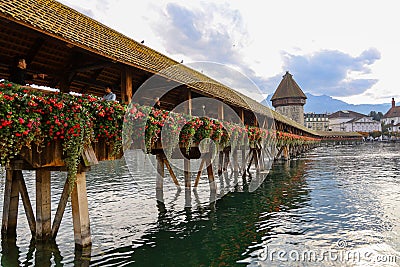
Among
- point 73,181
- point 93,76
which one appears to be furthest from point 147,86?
point 73,181

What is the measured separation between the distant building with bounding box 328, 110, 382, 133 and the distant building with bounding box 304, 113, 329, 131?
13.0 feet

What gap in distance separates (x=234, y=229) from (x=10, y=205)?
507 centimetres

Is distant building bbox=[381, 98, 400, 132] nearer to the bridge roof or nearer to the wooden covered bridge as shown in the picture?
the wooden covered bridge

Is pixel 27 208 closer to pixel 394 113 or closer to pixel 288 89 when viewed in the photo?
pixel 288 89

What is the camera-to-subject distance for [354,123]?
10594cm

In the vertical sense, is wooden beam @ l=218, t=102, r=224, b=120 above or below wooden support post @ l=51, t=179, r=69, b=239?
above

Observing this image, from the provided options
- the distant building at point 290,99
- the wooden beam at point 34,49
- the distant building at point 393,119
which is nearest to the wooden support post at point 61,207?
the wooden beam at point 34,49

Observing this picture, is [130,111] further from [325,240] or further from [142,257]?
[325,240]

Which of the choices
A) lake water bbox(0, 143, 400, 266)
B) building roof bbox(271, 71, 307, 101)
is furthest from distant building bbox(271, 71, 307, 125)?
lake water bbox(0, 143, 400, 266)

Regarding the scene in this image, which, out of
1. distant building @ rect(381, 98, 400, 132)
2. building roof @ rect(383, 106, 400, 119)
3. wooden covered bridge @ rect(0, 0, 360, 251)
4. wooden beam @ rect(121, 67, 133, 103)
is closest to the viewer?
wooden covered bridge @ rect(0, 0, 360, 251)

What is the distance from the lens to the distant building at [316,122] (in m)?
104

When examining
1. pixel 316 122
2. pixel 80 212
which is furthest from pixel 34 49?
pixel 316 122

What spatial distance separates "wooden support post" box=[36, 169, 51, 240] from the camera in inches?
259

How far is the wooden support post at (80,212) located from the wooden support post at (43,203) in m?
0.74
